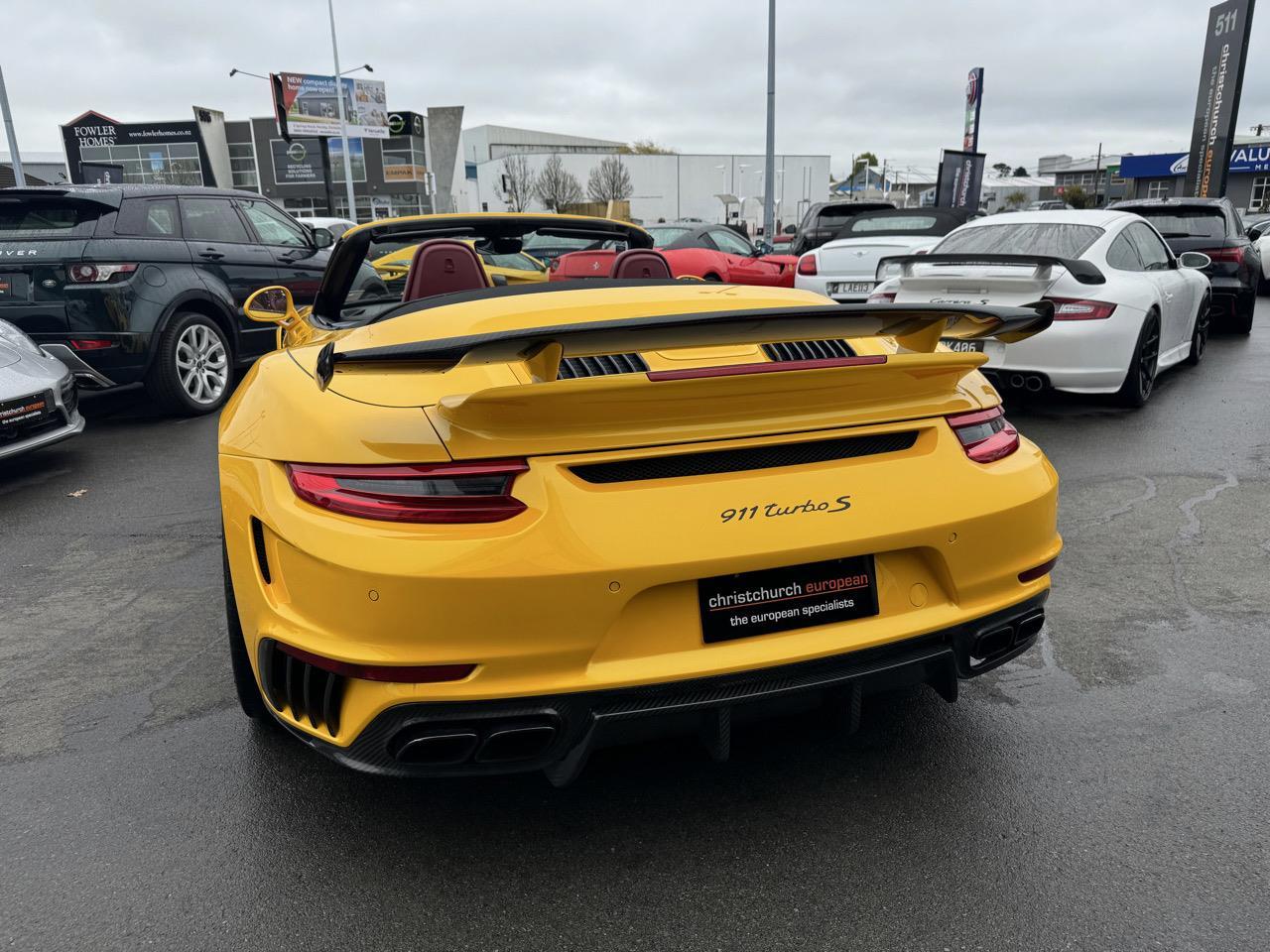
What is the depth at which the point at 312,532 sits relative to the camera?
6.09 feet

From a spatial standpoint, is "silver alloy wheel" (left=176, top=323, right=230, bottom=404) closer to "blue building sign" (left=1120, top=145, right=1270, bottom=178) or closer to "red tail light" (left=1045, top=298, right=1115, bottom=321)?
"red tail light" (left=1045, top=298, right=1115, bottom=321)

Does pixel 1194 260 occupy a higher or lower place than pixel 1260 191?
lower

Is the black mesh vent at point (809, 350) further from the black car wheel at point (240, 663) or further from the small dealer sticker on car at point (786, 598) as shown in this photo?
the black car wheel at point (240, 663)

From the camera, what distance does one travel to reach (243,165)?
2958 inches

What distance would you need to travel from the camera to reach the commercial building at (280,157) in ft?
225

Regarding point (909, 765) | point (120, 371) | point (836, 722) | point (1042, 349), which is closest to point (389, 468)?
point (836, 722)

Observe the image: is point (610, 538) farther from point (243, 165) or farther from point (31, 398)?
point (243, 165)

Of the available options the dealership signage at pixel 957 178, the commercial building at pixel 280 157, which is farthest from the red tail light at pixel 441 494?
the commercial building at pixel 280 157

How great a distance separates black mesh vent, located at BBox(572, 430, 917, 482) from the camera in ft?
6.13

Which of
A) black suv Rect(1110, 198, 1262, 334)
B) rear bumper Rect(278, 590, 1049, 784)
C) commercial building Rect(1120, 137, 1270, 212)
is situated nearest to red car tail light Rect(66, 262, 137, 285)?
rear bumper Rect(278, 590, 1049, 784)

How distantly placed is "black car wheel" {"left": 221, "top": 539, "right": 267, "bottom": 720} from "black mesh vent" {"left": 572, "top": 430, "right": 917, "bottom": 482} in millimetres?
1111

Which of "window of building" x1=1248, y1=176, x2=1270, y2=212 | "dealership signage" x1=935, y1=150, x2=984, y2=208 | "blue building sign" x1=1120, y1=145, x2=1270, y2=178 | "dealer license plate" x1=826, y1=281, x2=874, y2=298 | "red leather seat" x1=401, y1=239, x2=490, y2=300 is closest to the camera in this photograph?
"red leather seat" x1=401, y1=239, x2=490, y2=300

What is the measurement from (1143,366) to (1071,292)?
3.51ft

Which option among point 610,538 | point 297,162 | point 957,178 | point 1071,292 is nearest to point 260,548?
point 610,538
